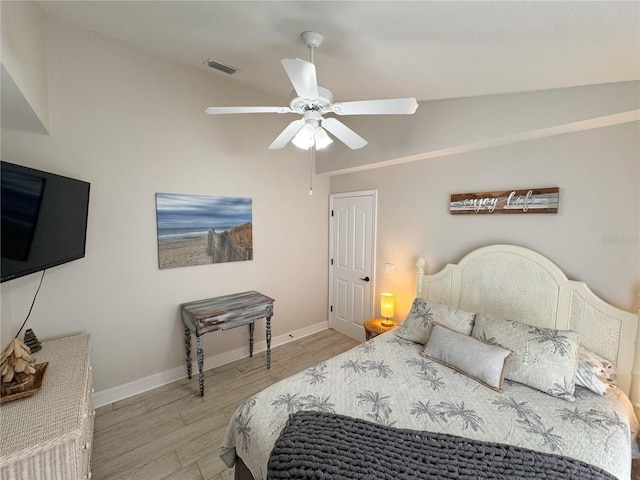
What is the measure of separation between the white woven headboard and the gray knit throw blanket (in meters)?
1.06

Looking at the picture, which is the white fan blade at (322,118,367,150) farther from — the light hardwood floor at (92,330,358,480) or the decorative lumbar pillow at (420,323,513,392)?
the light hardwood floor at (92,330,358,480)

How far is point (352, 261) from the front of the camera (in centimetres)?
367

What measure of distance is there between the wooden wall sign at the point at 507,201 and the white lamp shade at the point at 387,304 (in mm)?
1138

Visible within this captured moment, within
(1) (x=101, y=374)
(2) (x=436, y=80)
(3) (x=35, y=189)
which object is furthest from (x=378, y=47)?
(1) (x=101, y=374)

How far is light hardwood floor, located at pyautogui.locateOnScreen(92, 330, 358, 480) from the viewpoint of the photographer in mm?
1782

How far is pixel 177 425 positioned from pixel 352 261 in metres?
2.49

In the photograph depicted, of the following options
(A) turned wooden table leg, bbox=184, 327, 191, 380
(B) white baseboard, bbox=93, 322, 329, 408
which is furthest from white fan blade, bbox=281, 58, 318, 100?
(B) white baseboard, bbox=93, 322, 329, 408

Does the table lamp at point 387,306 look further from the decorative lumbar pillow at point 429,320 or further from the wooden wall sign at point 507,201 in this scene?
the wooden wall sign at point 507,201

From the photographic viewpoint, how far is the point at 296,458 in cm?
117

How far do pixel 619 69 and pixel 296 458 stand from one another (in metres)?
2.65

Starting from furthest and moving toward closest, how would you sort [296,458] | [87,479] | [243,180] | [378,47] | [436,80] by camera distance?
[243,180] < [436,80] < [378,47] < [87,479] < [296,458]

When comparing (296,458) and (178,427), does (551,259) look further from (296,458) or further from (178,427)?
(178,427)

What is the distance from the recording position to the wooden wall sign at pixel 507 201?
2086 mm

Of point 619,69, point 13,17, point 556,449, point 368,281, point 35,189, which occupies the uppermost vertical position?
point 13,17
